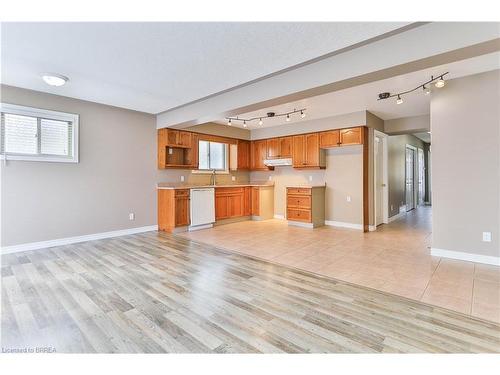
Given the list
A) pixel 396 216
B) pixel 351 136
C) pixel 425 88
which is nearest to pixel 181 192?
pixel 351 136

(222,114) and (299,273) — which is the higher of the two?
(222,114)

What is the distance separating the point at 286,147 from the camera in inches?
267

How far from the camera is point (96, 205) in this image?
191 inches

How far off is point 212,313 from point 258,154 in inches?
225

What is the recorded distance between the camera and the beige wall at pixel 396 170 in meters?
6.77

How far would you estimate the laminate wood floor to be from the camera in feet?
5.84

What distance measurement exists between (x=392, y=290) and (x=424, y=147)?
10051mm

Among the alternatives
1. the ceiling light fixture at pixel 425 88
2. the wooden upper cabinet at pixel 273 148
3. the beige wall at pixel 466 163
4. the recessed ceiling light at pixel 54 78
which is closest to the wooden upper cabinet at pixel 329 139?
the wooden upper cabinet at pixel 273 148

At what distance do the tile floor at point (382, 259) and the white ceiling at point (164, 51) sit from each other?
2.53 metres

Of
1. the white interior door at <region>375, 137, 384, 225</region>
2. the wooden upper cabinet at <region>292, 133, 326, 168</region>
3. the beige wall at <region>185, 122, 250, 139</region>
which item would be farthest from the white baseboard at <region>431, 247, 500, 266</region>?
the beige wall at <region>185, 122, 250, 139</region>

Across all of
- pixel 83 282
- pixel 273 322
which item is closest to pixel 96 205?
pixel 83 282

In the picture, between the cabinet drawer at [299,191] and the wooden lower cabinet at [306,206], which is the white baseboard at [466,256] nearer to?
the wooden lower cabinet at [306,206]
